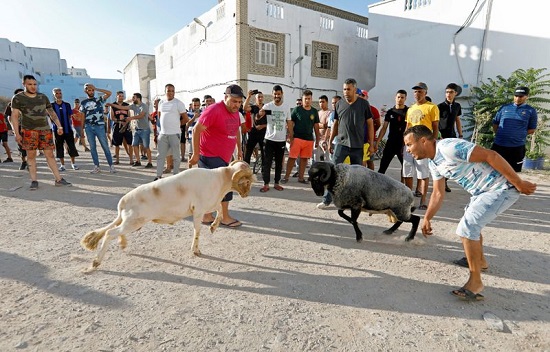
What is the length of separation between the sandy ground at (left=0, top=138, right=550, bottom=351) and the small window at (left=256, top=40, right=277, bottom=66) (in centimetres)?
1512

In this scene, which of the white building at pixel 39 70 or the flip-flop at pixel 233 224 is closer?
the flip-flop at pixel 233 224

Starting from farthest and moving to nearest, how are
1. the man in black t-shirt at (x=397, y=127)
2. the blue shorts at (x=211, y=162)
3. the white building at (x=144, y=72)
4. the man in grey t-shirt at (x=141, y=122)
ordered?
the white building at (x=144, y=72), the man in grey t-shirt at (x=141, y=122), the man in black t-shirt at (x=397, y=127), the blue shorts at (x=211, y=162)

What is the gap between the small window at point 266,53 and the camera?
695 inches

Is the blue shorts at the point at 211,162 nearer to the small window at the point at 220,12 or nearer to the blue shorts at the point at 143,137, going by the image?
the blue shorts at the point at 143,137

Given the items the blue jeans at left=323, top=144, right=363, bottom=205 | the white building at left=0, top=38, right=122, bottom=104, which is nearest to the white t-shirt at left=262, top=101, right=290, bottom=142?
the blue jeans at left=323, top=144, right=363, bottom=205

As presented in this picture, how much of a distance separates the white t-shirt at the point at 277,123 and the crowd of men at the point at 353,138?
0.8 inches

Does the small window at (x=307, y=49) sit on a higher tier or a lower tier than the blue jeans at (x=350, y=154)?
higher

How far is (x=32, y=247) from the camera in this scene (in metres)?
3.50

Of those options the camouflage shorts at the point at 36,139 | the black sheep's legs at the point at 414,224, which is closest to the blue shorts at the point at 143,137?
the camouflage shorts at the point at 36,139

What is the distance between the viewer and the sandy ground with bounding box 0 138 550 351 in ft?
6.97

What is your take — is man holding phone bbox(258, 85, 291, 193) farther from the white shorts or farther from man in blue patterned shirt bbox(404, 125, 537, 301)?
man in blue patterned shirt bbox(404, 125, 537, 301)

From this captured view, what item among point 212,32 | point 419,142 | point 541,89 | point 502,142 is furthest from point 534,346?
point 212,32

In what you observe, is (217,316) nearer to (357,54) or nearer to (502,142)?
(502,142)

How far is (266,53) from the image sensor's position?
17969 millimetres
